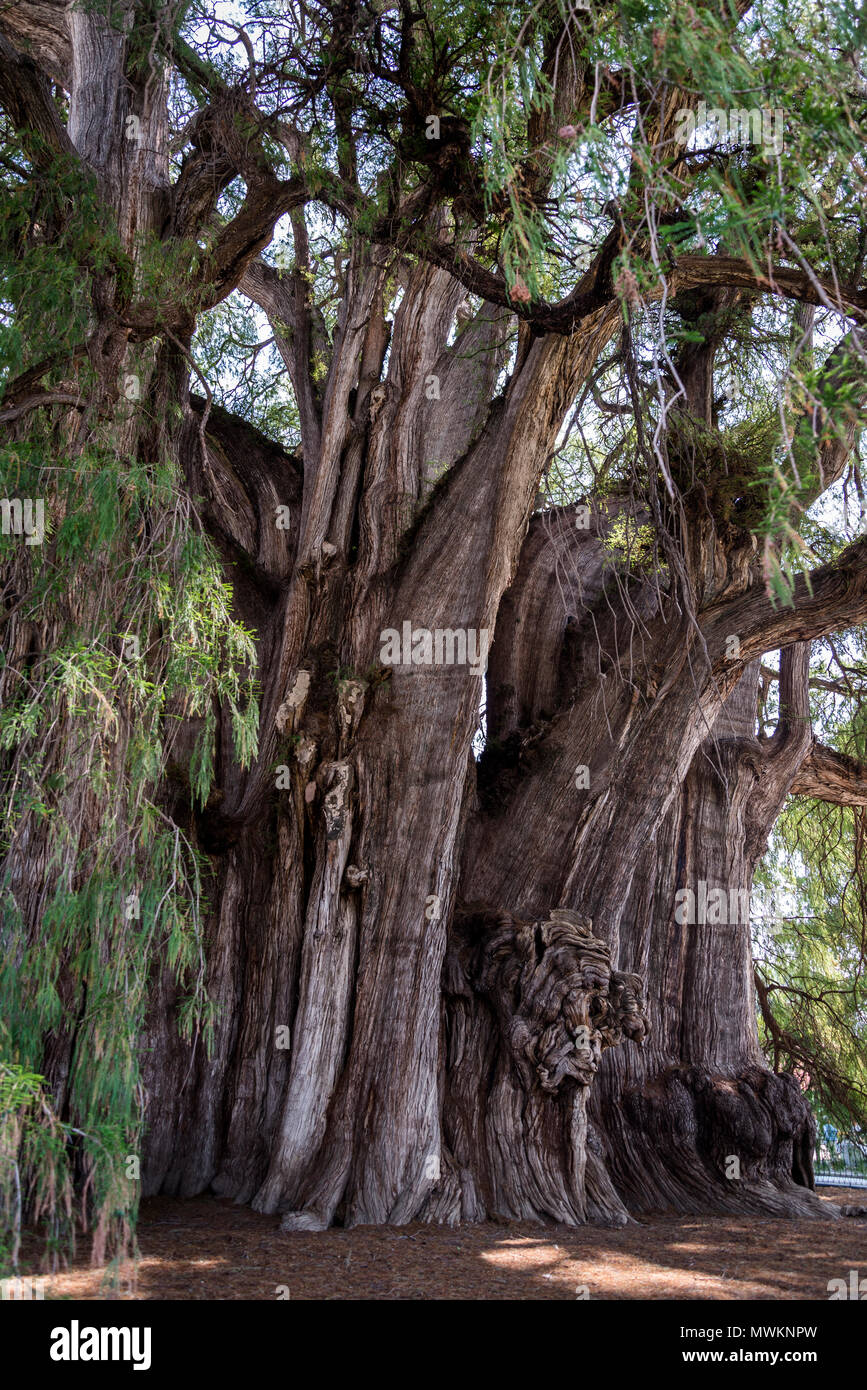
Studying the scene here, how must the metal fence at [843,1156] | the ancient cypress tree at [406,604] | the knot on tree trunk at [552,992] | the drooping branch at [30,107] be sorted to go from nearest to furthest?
the ancient cypress tree at [406,604]
the drooping branch at [30,107]
the knot on tree trunk at [552,992]
the metal fence at [843,1156]

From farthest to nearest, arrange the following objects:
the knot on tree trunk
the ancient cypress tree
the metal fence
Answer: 1. the metal fence
2. the knot on tree trunk
3. the ancient cypress tree

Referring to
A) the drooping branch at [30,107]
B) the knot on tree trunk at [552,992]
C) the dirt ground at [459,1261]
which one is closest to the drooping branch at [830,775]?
the knot on tree trunk at [552,992]

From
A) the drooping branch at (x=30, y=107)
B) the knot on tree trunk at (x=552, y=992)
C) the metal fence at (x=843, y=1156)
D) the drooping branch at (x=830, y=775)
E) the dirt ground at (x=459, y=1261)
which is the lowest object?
the metal fence at (x=843, y=1156)

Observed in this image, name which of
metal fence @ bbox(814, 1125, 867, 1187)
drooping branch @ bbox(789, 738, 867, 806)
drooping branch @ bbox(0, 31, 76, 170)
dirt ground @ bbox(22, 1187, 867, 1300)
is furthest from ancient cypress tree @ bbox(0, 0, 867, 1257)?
metal fence @ bbox(814, 1125, 867, 1187)

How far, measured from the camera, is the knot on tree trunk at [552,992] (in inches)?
195

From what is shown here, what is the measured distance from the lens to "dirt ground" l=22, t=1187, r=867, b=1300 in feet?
11.6

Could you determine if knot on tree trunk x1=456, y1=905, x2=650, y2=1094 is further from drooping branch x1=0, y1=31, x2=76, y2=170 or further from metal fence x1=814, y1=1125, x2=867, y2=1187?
drooping branch x1=0, y1=31, x2=76, y2=170

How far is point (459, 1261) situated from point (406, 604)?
293cm

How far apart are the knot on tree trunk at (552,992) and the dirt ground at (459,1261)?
26.9 inches

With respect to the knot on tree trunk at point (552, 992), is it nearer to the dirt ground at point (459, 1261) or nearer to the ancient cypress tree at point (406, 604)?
the ancient cypress tree at point (406, 604)

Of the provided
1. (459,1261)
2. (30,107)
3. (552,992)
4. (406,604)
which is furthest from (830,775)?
(30,107)

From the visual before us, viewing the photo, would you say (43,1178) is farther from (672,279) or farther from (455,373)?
(455,373)

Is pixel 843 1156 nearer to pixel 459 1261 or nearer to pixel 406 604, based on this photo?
pixel 459 1261

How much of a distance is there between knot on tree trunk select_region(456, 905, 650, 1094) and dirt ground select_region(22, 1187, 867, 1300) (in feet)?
2.24
